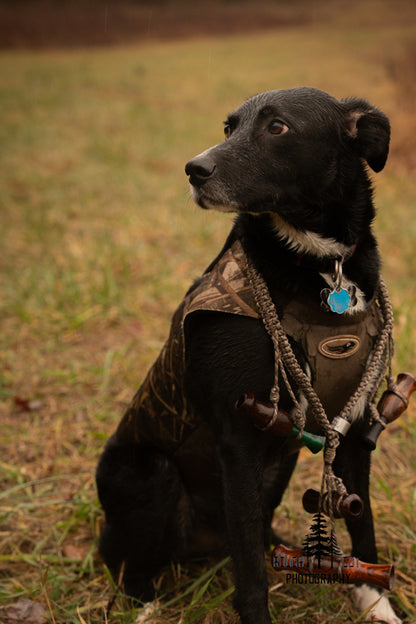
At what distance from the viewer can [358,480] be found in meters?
1.73

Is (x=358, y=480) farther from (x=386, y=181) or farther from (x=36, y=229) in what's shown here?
(x=386, y=181)

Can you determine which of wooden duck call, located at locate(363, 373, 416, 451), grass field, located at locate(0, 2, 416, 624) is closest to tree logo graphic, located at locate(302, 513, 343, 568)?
wooden duck call, located at locate(363, 373, 416, 451)

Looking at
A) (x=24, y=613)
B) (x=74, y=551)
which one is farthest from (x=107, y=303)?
(x=24, y=613)

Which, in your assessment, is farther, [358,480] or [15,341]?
[15,341]

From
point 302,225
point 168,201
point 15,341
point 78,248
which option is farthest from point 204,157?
point 168,201

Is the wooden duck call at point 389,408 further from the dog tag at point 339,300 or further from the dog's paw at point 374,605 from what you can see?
the dog's paw at point 374,605

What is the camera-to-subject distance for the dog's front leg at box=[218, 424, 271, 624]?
58.4 inches

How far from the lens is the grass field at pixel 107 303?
6.52ft

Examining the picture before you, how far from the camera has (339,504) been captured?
1.48m

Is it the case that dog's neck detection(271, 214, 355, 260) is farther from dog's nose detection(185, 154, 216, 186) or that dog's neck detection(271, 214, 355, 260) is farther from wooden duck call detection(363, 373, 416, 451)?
wooden duck call detection(363, 373, 416, 451)

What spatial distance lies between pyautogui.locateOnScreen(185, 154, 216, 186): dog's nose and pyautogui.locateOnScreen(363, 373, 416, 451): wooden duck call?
79cm

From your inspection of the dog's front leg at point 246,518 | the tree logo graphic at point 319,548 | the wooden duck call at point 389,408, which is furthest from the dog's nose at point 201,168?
the tree logo graphic at point 319,548

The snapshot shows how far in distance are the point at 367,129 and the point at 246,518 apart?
42.1 inches

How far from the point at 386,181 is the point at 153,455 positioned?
5.66 meters
